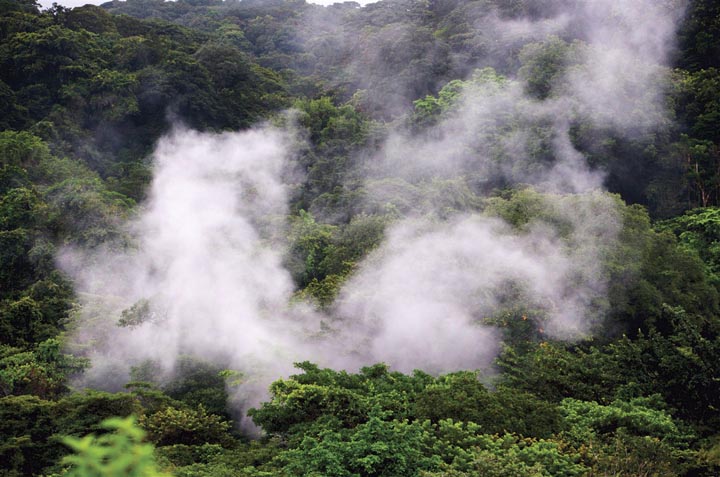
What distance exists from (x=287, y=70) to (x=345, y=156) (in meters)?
13.1

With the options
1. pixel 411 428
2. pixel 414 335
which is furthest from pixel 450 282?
pixel 411 428

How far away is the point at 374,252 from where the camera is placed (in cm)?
1456

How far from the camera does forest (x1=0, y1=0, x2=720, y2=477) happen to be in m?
8.33

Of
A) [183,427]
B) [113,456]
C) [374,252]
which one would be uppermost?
[374,252]

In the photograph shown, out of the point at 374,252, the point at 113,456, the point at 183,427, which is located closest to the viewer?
the point at 113,456

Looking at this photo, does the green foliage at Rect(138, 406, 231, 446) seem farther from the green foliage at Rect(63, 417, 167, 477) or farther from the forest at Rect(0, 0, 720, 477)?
the green foliage at Rect(63, 417, 167, 477)

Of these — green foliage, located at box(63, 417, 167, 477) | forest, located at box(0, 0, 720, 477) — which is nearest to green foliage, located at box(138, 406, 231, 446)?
forest, located at box(0, 0, 720, 477)

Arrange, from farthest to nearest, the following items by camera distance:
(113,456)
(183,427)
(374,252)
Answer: (374,252)
(183,427)
(113,456)

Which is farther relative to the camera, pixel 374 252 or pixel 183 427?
pixel 374 252

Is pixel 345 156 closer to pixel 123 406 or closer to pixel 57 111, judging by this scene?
pixel 57 111

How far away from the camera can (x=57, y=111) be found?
74.2ft

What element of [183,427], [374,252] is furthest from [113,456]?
[374,252]

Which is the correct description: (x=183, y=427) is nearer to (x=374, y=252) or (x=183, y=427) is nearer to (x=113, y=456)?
(x=374, y=252)

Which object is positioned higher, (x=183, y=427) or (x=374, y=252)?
(x=374, y=252)
